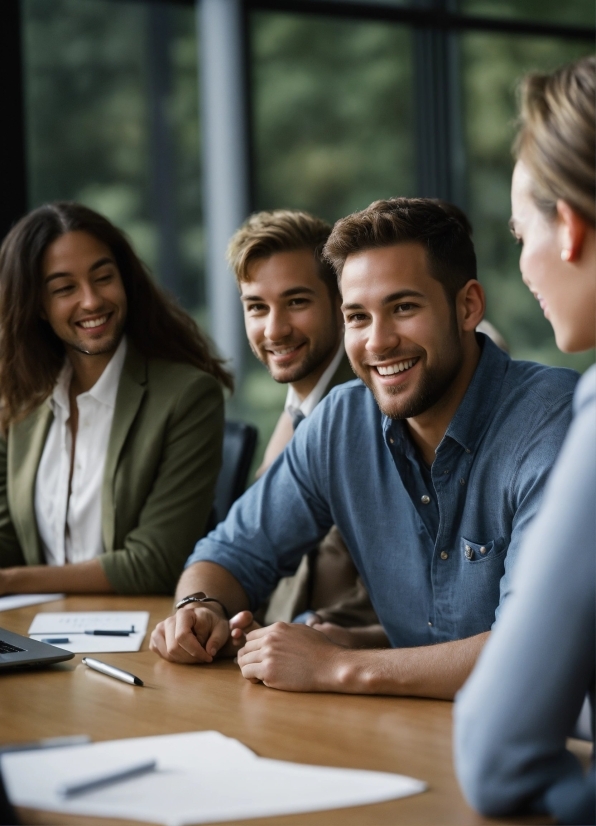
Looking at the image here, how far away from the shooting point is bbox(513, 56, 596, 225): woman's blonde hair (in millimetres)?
1072

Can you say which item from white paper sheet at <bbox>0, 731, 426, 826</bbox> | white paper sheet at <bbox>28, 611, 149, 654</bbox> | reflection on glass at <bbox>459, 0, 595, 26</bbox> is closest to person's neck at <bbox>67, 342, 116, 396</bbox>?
white paper sheet at <bbox>28, 611, 149, 654</bbox>

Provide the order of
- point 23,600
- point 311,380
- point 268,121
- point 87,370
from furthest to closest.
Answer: point 268,121
point 87,370
point 311,380
point 23,600

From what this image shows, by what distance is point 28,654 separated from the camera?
168 cm

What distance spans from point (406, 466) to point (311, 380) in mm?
791

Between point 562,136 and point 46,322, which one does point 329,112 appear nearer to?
point 46,322

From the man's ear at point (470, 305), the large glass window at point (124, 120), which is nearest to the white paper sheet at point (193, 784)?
the man's ear at point (470, 305)

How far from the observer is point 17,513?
2.70m

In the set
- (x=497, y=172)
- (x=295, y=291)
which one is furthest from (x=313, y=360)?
(x=497, y=172)

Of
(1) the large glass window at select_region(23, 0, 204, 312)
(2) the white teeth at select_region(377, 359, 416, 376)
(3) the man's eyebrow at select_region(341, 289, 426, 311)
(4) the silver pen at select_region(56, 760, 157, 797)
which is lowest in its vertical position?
(4) the silver pen at select_region(56, 760, 157, 797)

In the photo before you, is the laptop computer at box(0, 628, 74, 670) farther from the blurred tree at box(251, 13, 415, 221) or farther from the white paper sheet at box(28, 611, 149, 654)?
the blurred tree at box(251, 13, 415, 221)

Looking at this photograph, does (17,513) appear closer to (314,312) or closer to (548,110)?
(314,312)

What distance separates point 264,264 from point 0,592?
997mm

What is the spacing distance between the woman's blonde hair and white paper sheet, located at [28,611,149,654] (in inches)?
43.6

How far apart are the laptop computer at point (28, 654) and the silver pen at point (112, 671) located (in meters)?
0.05
